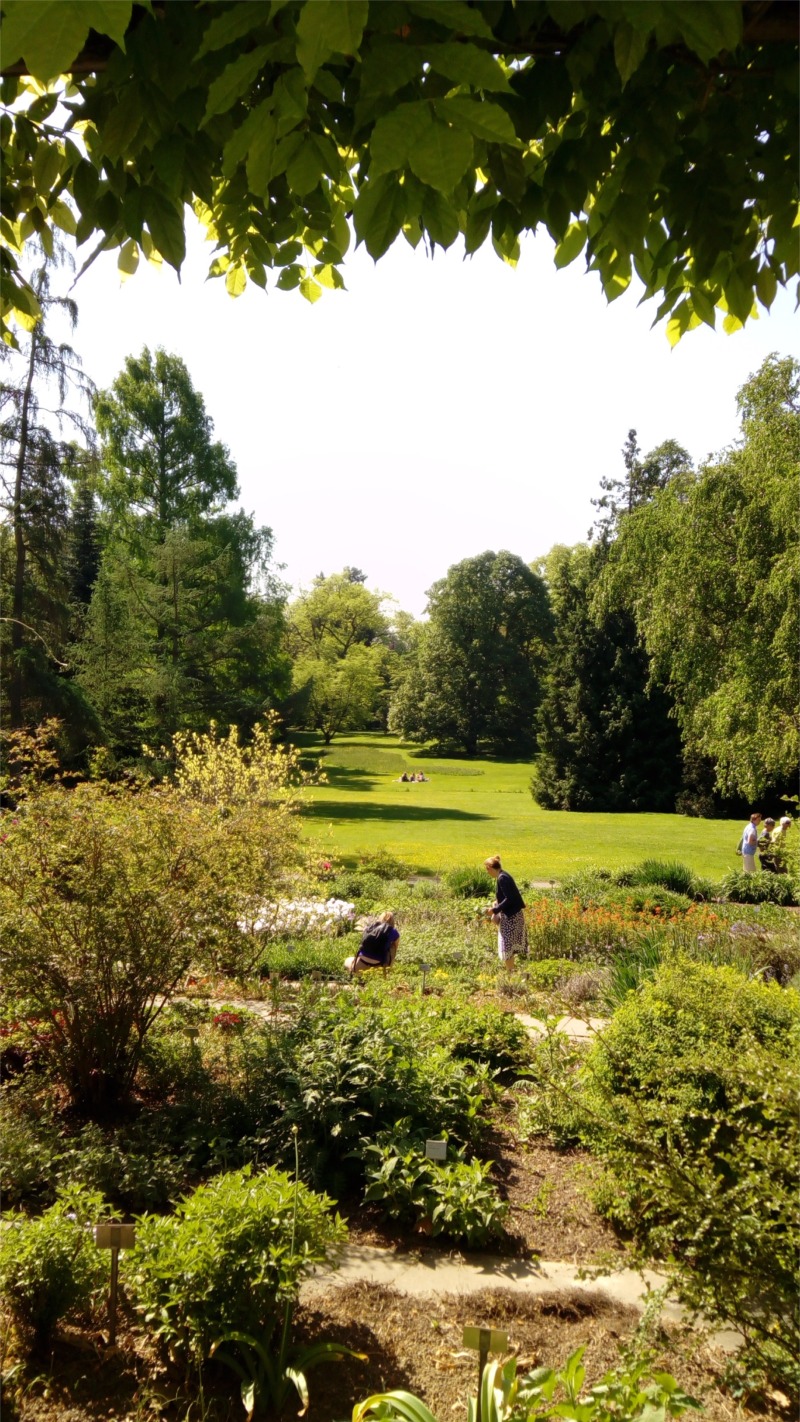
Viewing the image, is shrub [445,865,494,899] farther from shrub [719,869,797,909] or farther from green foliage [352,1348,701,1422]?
green foliage [352,1348,701,1422]

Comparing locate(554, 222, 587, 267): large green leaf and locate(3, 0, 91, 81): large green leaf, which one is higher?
locate(554, 222, 587, 267): large green leaf

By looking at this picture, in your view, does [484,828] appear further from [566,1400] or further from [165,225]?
[165,225]

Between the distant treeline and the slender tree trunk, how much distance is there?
4 cm

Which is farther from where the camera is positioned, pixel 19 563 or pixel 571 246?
pixel 19 563

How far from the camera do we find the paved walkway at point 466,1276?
3.43 metres

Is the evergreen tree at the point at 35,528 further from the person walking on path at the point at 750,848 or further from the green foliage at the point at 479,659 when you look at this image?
the green foliage at the point at 479,659

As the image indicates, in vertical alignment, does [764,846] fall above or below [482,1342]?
below

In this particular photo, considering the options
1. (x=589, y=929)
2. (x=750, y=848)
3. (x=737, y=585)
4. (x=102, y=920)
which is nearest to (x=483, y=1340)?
(x=102, y=920)

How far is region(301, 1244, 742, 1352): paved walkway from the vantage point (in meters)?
3.43

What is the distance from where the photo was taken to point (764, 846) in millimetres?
18797

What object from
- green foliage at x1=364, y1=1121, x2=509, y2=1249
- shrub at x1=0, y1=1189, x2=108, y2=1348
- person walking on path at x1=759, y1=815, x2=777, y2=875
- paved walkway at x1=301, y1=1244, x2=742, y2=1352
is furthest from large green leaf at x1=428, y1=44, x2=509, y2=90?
person walking on path at x1=759, y1=815, x2=777, y2=875

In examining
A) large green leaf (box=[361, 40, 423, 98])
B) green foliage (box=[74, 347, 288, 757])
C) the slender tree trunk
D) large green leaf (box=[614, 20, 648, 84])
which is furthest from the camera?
green foliage (box=[74, 347, 288, 757])

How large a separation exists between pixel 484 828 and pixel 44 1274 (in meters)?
25.1

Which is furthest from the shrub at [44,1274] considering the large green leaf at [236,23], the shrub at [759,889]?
the shrub at [759,889]
